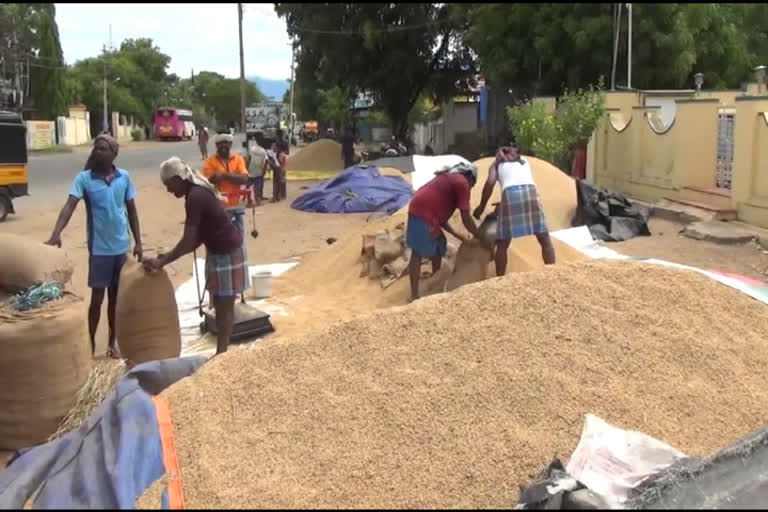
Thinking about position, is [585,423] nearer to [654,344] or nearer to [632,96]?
[654,344]

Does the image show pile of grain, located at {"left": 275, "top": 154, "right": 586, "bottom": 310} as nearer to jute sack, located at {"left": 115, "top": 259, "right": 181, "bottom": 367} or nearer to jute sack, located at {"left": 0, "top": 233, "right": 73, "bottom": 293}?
jute sack, located at {"left": 115, "top": 259, "right": 181, "bottom": 367}

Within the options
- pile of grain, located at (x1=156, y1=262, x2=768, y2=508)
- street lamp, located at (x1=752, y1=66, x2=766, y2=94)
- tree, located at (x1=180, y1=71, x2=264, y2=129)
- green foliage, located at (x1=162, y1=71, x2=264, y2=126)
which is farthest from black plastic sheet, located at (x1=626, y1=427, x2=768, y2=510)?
tree, located at (x1=180, y1=71, x2=264, y2=129)

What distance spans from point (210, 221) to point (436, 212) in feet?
7.16

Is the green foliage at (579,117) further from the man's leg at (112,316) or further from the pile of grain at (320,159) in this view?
the pile of grain at (320,159)

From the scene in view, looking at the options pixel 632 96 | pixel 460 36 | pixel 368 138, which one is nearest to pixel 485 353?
pixel 632 96

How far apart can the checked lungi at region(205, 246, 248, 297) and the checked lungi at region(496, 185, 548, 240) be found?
250cm

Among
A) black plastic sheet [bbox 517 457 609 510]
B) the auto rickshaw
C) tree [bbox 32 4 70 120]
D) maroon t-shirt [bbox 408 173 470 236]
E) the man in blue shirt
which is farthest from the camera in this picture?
tree [bbox 32 4 70 120]

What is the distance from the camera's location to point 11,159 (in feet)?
46.7

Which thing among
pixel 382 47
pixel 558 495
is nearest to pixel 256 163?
pixel 382 47

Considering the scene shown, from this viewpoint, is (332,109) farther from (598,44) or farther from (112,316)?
(112,316)

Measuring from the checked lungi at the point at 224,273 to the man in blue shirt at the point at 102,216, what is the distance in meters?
0.75

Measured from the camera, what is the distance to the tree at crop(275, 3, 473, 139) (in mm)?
26688

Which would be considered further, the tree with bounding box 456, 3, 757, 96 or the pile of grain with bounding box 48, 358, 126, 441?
the tree with bounding box 456, 3, 757, 96

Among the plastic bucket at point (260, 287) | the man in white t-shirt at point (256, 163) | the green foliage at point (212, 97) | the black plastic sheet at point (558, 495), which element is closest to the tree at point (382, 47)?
the man in white t-shirt at point (256, 163)
